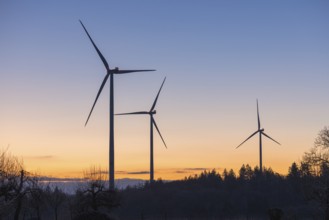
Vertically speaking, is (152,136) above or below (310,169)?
above

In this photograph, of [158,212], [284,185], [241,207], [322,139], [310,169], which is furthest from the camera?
[284,185]

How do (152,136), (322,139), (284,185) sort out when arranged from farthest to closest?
1. (284,185)
2. (152,136)
3. (322,139)

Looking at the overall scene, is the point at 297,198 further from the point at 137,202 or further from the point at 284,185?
the point at 137,202

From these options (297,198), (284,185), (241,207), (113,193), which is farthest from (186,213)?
(113,193)

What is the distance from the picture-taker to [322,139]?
8025 centimetres

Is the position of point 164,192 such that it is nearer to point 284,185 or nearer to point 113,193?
point 284,185

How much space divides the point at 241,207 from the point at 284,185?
1286 inches

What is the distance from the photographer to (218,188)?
553 feet

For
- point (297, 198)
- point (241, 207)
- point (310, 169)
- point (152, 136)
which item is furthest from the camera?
point (297, 198)

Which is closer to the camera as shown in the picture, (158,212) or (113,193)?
(113,193)

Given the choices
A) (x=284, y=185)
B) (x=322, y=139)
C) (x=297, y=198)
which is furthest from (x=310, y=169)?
(x=284, y=185)

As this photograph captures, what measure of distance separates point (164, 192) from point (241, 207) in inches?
750

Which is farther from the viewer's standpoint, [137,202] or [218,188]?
→ [218,188]

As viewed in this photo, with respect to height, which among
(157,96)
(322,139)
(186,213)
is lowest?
(186,213)
